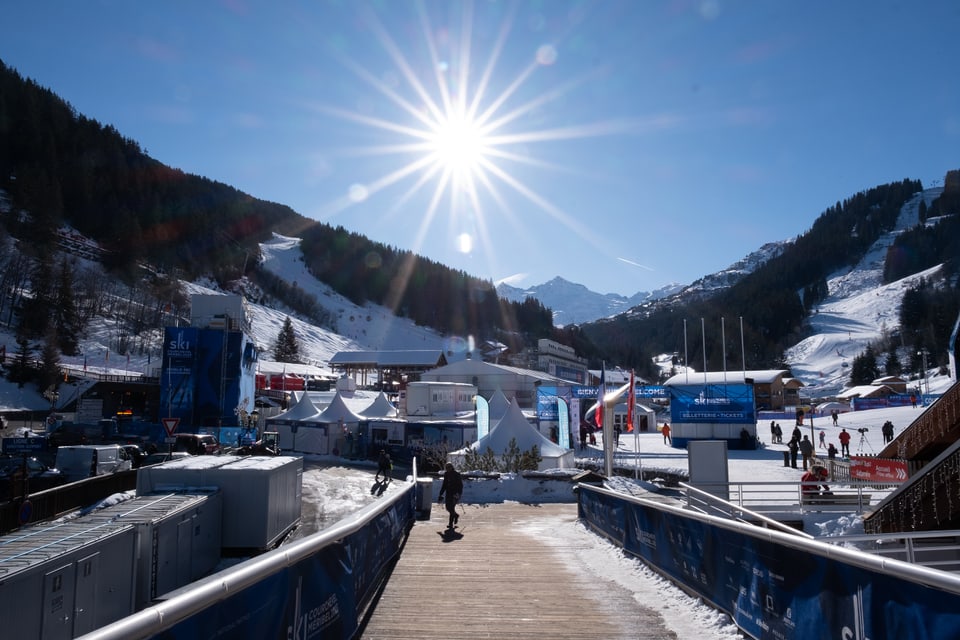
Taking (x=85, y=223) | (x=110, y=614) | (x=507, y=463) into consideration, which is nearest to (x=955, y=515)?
(x=507, y=463)

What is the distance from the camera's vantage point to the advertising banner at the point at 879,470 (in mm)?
18047

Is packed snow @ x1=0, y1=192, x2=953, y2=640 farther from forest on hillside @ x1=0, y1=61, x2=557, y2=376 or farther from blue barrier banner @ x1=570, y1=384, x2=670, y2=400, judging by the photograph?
forest on hillside @ x1=0, y1=61, x2=557, y2=376

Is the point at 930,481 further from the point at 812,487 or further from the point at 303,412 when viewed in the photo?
the point at 303,412

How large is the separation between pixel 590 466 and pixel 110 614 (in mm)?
22060

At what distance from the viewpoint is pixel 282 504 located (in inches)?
617

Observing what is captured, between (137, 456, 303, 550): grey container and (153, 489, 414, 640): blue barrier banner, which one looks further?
(137, 456, 303, 550): grey container

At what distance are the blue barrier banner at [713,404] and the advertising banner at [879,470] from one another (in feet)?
54.3

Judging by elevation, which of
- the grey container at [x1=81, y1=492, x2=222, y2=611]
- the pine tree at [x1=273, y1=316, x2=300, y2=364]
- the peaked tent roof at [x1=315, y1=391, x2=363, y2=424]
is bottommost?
the grey container at [x1=81, y1=492, x2=222, y2=611]

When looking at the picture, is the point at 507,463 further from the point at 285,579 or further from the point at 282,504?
the point at 285,579

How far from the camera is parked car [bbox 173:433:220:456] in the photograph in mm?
29266

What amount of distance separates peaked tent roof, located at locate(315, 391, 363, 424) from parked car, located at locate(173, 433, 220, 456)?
767 centimetres

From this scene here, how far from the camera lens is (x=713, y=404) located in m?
38.9

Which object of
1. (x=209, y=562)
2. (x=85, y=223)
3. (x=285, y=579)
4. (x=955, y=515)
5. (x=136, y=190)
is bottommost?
(x=209, y=562)

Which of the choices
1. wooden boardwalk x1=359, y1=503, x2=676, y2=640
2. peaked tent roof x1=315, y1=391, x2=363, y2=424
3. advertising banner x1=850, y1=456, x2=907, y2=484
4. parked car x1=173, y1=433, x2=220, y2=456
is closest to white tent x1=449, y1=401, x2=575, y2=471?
advertising banner x1=850, y1=456, x2=907, y2=484
